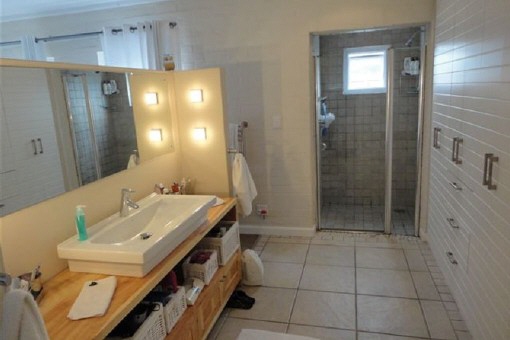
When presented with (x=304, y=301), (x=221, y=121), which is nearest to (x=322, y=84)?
(x=221, y=121)

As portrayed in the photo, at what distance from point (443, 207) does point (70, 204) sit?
2545 mm

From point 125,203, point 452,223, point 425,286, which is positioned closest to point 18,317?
point 125,203

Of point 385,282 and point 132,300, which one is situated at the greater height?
point 132,300

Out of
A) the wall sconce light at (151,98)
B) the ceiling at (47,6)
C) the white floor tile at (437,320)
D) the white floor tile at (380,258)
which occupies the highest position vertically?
the ceiling at (47,6)

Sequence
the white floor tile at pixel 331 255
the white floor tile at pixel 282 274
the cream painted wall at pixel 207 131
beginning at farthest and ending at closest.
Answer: the white floor tile at pixel 331 255, the white floor tile at pixel 282 274, the cream painted wall at pixel 207 131

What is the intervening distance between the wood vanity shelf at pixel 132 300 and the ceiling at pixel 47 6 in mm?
2370

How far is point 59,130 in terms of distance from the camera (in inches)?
71.7

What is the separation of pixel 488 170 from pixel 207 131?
1.89 meters

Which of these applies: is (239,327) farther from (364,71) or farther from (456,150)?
(364,71)

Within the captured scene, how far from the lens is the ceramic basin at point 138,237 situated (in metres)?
1.65

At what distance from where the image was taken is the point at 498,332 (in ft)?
5.74

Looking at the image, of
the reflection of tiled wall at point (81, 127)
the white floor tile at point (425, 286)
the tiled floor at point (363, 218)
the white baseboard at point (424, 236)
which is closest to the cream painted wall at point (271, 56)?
the tiled floor at point (363, 218)

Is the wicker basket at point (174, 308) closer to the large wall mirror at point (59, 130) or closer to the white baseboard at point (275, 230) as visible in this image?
the large wall mirror at point (59, 130)

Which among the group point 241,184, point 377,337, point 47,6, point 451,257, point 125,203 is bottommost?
point 377,337
